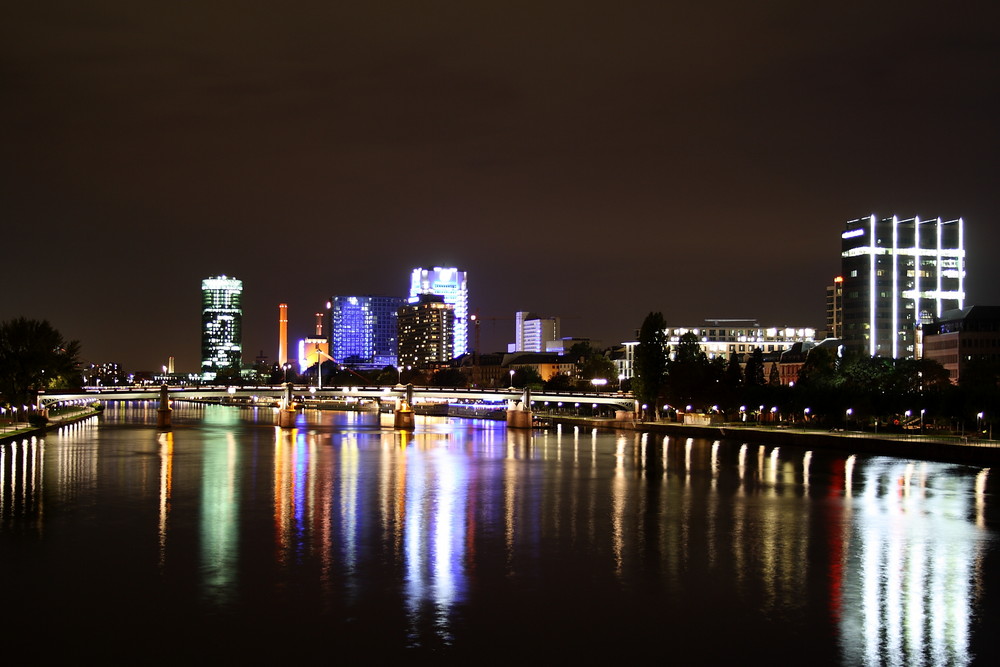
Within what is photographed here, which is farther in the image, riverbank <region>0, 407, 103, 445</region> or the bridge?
the bridge

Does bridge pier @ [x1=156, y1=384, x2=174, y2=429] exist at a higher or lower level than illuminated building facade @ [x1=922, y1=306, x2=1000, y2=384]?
lower

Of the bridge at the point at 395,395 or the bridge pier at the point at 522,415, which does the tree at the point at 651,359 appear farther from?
the bridge pier at the point at 522,415

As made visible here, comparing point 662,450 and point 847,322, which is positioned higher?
point 847,322

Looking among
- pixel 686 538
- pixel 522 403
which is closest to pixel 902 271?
pixel 522 403

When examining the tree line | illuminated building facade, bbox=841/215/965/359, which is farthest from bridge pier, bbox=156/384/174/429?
illuminated building facade, bbox=841/215/965/359

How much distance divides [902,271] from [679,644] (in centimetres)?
14974

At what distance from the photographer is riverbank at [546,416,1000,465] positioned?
184 feet

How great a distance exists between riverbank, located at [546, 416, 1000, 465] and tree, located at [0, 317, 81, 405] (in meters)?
50.3

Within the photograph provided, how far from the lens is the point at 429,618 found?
70.4 feet

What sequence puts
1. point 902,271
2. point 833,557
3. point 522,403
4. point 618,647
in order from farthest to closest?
point 902,271
point 522,403
point 833,557
point 618,647

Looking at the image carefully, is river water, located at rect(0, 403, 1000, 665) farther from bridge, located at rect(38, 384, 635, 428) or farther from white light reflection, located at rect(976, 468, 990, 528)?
bridge, located at rect(38, 384, 635, 428)

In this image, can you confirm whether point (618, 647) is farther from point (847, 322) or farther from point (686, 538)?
point (847, 322)

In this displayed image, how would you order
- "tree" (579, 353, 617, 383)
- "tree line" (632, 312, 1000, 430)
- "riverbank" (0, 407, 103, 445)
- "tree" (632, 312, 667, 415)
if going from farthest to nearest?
"tree" (579, 353, 617, 383) → "tree" (632, 312, 667, 415) → "tree line" (632, 312, 1000, 430) → "riverbank" (0, 407, 103, 445)

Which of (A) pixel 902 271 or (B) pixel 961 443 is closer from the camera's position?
(B) pixel 961 443
